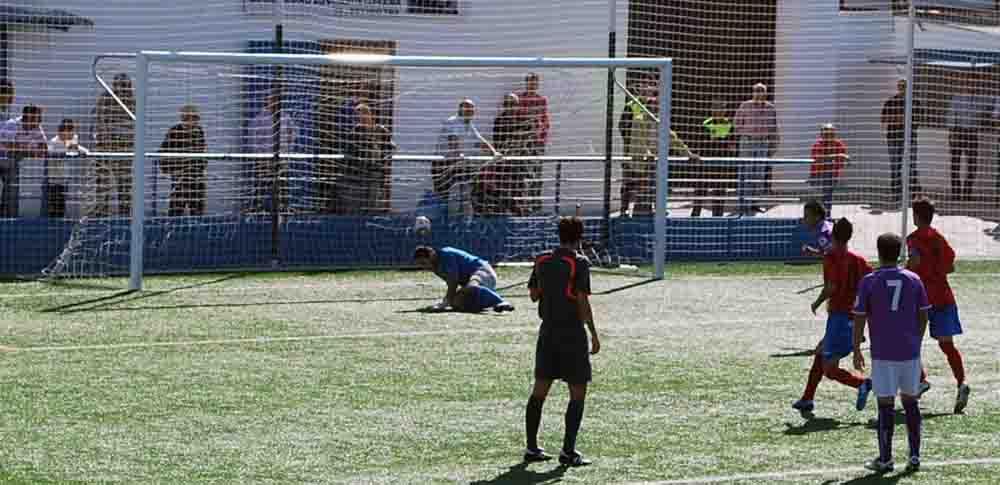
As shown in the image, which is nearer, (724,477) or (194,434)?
(724,477)

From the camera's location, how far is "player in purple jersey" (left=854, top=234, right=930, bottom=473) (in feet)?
31.8

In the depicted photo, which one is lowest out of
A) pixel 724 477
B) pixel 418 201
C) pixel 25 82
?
pixel 724 477

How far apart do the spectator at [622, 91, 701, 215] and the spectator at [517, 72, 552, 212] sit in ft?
3.48

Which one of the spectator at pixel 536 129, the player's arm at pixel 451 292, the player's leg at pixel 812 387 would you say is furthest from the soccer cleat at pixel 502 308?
the player's leg at pixel 812 387

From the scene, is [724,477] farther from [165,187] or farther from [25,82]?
[25,82]

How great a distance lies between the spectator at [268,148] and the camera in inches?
780

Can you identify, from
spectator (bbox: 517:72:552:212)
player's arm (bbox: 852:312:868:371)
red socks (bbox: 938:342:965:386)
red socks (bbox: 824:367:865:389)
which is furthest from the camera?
spectator (bbox: 517:72:552:212)

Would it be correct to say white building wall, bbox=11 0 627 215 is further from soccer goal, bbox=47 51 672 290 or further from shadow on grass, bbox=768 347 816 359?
shadow on grass, bbox=768 347 816 359

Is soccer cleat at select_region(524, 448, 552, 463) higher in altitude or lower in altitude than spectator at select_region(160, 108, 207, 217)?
lower

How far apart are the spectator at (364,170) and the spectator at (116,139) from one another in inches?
95.8

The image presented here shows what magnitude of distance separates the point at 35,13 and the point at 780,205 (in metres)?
9.79

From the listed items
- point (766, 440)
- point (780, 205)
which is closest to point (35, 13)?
point (780, 205)

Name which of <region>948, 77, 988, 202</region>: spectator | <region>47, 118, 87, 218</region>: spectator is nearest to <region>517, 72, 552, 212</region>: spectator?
<region>47, 118, 87, 218</region>: spectator

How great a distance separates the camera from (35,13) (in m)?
22.2
